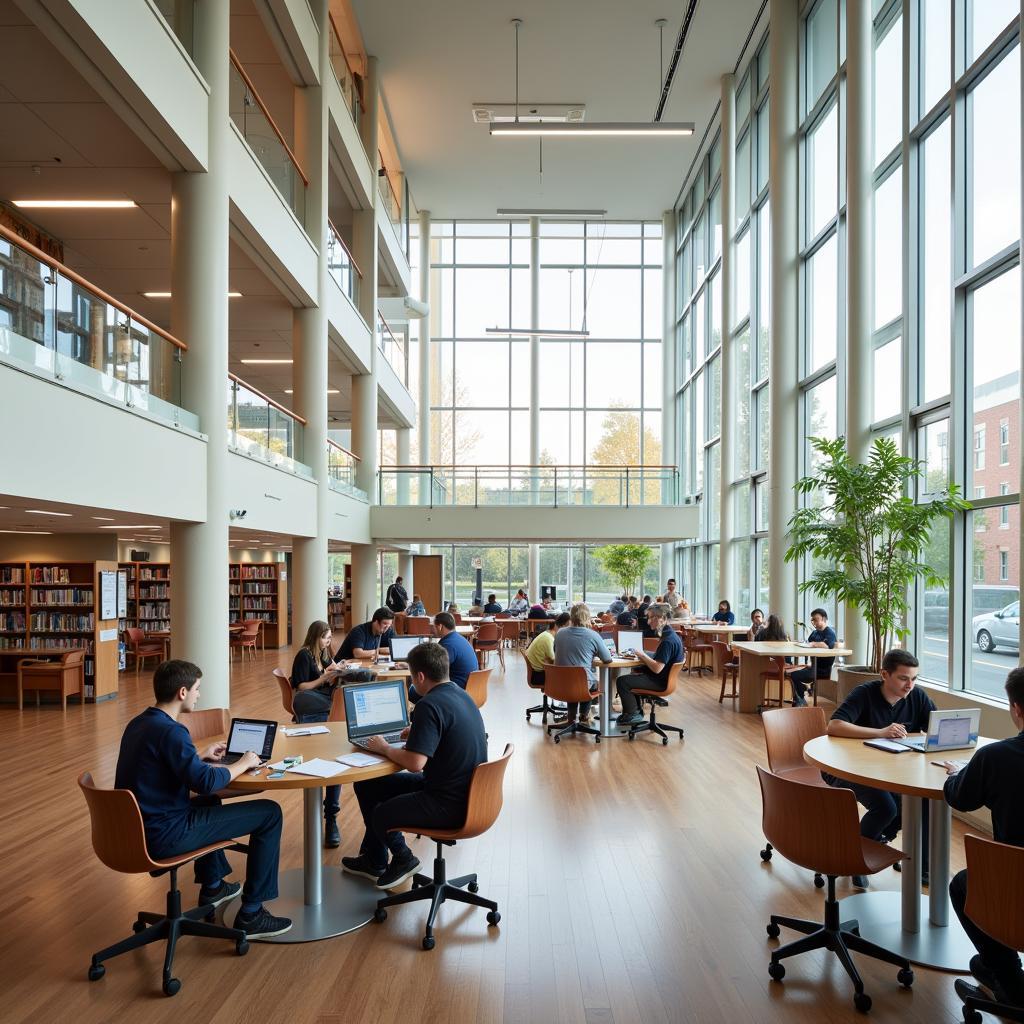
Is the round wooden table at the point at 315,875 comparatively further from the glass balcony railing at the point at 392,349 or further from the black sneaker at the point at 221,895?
the glass balcony railing at the point at 392,349

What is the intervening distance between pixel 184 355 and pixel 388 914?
5094 mm

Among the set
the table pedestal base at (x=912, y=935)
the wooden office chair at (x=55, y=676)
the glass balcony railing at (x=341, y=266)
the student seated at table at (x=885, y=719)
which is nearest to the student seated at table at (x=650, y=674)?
the student seated at table at (x=885, y=719)

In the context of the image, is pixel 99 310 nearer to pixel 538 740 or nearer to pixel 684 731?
pixel 538 740

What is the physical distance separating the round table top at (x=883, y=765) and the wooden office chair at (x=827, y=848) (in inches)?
8.9

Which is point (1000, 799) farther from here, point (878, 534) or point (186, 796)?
point (878, 534)

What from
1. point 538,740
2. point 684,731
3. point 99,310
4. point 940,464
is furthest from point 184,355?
point 940,464

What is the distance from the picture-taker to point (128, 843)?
3248mm

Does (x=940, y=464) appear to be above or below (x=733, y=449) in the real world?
below

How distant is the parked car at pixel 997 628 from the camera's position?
247 inches

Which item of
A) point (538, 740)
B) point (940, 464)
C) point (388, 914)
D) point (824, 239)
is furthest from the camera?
point (824, 239)

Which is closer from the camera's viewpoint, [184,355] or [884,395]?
[184,355]

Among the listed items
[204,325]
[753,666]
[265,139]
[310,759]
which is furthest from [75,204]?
[753,666]

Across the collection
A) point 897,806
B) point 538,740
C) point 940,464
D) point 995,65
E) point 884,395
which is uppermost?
point 995,65

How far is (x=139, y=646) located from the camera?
13289mm
